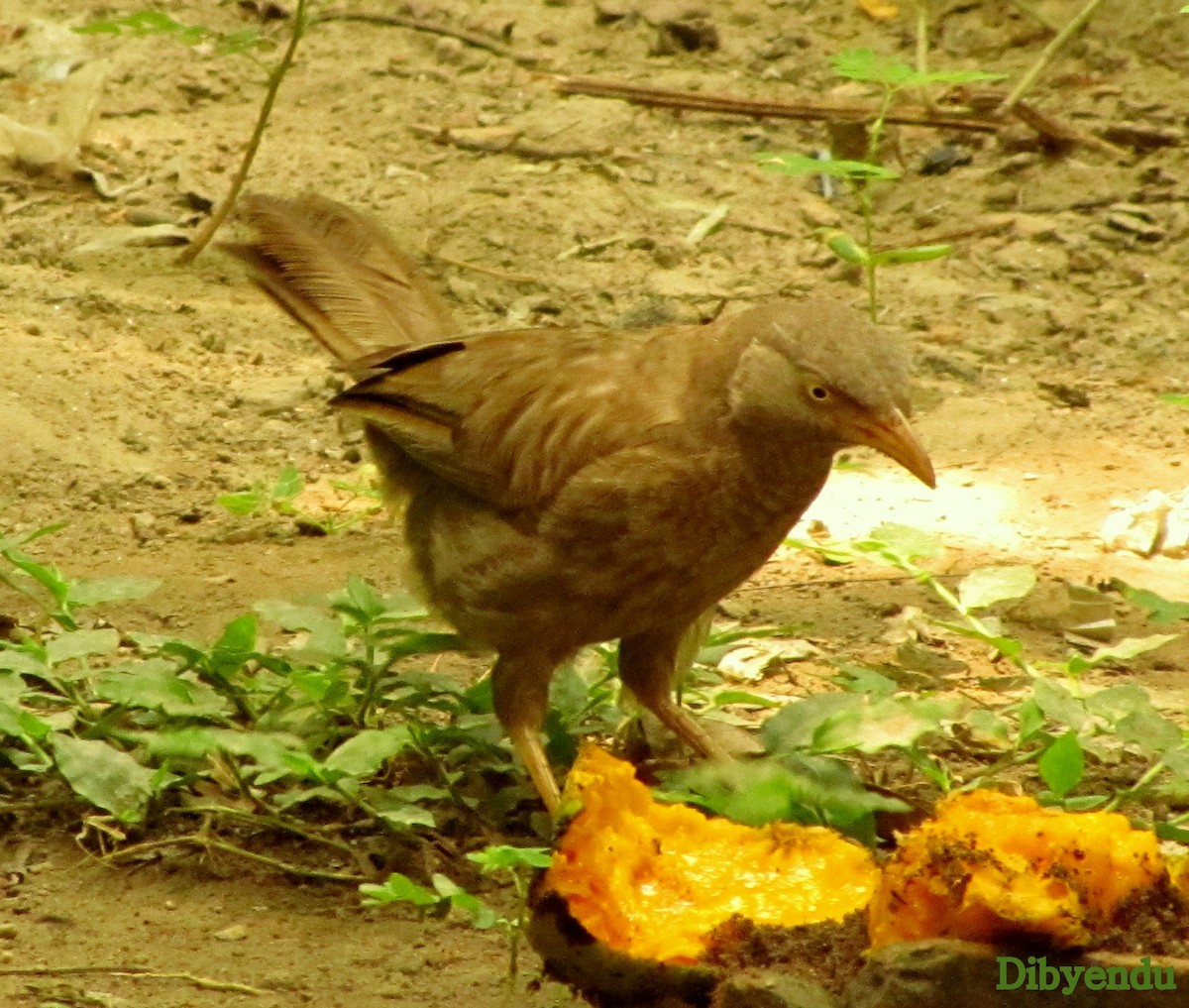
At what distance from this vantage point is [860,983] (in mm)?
2676

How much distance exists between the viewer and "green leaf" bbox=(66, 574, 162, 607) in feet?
13.8

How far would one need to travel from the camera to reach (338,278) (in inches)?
200

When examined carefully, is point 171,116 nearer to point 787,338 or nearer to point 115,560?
point 115,560

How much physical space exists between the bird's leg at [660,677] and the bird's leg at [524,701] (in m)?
0.24

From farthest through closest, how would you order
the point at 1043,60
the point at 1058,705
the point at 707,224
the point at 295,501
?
the point at 1043,60 < the point at 707,224 < the point at 295,501 < the point at 1058,705

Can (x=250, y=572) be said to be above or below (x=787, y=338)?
below

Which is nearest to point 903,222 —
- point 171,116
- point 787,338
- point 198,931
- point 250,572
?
point 171,116

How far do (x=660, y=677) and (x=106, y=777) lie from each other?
1208 millimetres

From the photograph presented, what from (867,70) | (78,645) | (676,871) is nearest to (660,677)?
(676,871)

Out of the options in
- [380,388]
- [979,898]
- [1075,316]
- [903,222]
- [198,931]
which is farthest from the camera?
[903,222]

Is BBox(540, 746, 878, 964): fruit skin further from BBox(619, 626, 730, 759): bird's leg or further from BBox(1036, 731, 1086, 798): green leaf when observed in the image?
BBox(619, 626, 730, 759): bird's leg

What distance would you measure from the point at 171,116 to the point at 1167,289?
438 cm

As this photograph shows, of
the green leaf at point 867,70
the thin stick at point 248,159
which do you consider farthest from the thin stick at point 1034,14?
the thin stick at point 248,159

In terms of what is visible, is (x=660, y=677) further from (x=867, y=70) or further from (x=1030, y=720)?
(x=867, y=70)
